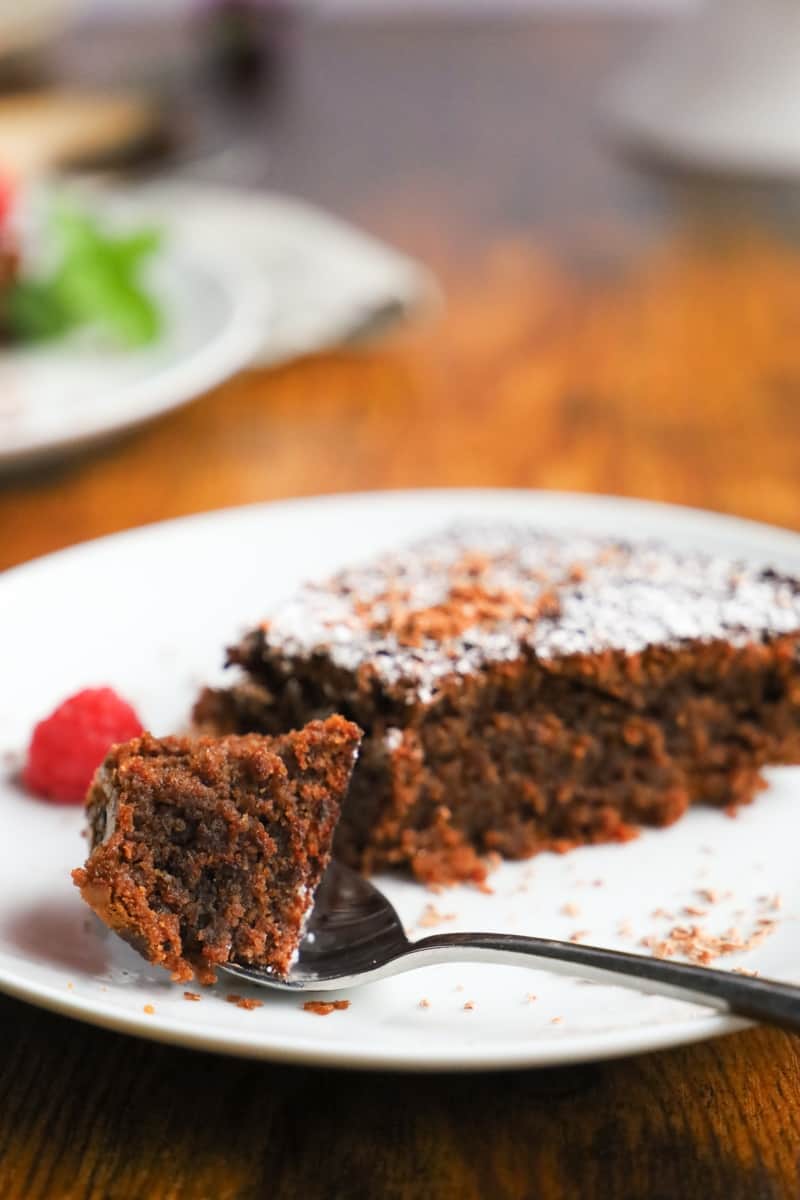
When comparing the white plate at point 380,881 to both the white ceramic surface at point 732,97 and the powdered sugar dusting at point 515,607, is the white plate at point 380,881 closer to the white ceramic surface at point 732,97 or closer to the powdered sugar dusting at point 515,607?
the powdered sugar dusting at point 515,607

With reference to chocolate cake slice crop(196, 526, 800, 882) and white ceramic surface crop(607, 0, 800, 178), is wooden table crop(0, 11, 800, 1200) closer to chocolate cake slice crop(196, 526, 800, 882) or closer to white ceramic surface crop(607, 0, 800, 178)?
white ceramic surface crop(607, 0, 800, 178)

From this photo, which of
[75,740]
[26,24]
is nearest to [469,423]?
[75,740]

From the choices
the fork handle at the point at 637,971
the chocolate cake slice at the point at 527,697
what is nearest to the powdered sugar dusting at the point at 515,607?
the chocolate cake slice at the point at 527,697

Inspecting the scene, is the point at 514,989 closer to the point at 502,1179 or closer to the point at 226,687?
the point at 502,1179

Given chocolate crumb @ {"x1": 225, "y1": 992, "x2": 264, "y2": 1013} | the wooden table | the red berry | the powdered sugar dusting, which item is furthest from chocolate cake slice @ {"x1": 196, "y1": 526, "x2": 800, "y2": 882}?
the red berry

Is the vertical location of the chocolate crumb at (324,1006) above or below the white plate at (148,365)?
above

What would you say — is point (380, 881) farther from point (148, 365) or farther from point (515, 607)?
point (148, 365)
